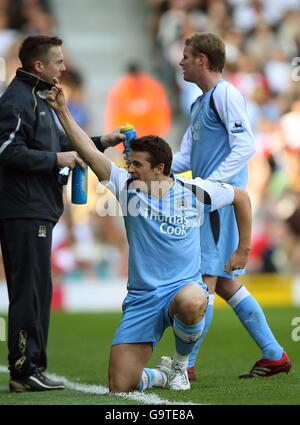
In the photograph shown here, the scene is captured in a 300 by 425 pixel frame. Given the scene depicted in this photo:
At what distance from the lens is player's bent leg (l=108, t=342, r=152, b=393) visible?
7219 millimetres

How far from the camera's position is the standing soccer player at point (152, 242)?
730 cm

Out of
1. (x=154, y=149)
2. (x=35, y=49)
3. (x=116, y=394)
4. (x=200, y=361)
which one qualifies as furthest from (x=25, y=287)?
(x=200, y=361)

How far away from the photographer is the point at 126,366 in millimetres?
7230

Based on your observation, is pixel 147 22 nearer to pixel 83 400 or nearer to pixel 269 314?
pixel 269 314

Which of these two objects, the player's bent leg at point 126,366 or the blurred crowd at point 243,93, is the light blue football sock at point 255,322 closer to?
the player's bent leg at point 126,366

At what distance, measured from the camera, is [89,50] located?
813 inches

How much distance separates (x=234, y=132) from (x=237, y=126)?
5cm

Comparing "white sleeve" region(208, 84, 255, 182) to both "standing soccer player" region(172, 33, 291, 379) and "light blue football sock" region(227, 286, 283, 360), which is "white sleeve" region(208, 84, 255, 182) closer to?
"standing soccer player" region(172, 33, 291, 379)

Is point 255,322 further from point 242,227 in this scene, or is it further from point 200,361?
point 200,361

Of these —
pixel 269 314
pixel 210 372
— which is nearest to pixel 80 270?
pixel 269 314

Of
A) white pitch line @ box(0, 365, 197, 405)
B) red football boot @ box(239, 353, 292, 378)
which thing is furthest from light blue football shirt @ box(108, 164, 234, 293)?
red football boot @ box(239, 353, 292, 378)
